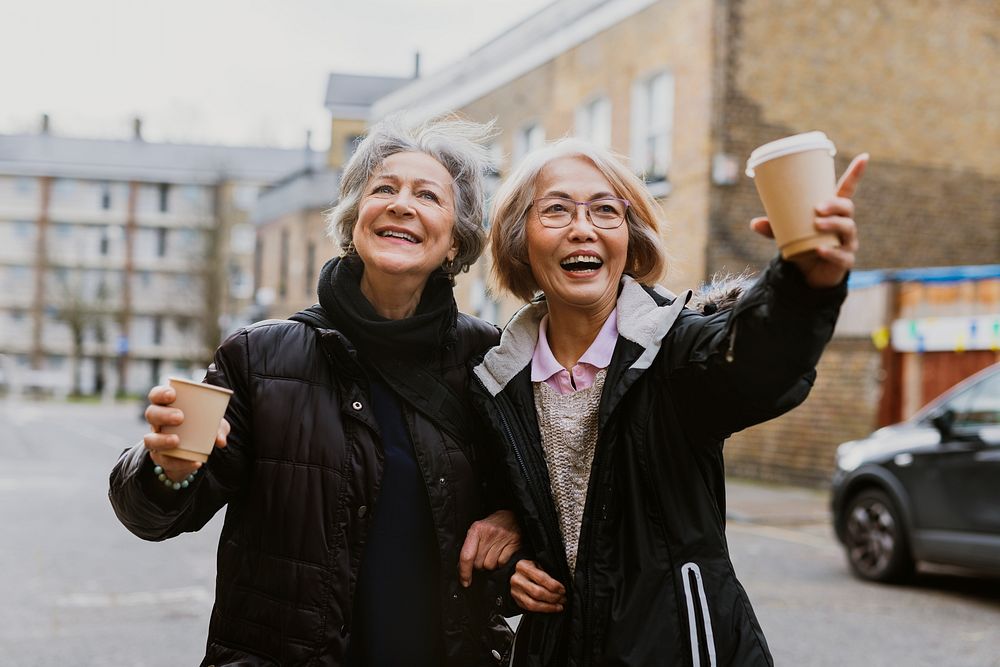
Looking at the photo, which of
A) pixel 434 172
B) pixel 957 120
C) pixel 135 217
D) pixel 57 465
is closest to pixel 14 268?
pixel 135 217

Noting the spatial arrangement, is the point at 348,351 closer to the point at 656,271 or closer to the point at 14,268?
the point at 656,271

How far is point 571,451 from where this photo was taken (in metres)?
2.24

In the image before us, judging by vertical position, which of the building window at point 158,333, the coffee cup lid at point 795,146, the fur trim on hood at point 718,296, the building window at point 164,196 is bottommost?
the building window at point 158,333

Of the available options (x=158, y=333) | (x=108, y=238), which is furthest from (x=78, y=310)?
(x=108, y=238)

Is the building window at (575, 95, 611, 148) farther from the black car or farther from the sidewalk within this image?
the black car

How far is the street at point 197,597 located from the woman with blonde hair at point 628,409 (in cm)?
419

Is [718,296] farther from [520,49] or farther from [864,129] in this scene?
[520,49]

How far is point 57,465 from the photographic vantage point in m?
17.4

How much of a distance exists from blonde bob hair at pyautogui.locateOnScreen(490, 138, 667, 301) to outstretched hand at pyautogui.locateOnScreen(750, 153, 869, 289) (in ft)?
2.30

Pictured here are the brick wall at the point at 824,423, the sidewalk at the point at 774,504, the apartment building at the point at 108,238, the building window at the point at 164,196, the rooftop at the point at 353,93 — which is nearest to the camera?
the sidewalk at the point at 774,504

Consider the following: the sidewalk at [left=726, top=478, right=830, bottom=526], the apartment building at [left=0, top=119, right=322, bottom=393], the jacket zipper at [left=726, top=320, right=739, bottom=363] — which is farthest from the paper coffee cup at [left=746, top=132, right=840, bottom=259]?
the apartment building at [left=0, top=119, right=322, bottom=393]

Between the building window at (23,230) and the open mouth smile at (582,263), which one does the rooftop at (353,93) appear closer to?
the open mouth smile at (582,263)

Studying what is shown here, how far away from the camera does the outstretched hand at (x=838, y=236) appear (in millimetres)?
1695

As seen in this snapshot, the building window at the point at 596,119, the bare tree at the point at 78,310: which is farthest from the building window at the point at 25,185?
the building window at the point at 596,119
